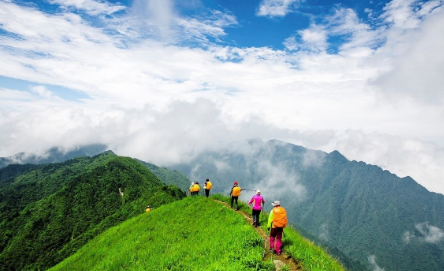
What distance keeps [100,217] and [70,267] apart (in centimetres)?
11030

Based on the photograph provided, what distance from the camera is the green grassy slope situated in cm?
1202

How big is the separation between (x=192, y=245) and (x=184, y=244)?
0.84 m

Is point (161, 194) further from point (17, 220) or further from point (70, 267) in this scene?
point (17, 220)

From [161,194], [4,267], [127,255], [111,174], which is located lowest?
[4,267]

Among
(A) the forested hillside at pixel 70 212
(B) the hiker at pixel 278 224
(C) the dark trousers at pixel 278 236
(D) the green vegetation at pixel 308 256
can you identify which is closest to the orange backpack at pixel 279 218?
(B) the hiker at pixel 278 224

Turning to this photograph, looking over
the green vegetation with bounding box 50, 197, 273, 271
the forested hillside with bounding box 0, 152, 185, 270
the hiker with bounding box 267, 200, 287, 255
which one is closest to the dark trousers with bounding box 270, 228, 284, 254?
the hiker with bounding box 267, 200, 287, 255

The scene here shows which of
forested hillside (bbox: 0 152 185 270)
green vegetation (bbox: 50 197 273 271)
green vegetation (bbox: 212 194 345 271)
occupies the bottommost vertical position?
forested hillside (bbox: 0 152 185 270)

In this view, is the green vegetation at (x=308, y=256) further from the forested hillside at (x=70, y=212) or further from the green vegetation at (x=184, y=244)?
the forested hillside at (x=70, y=212)

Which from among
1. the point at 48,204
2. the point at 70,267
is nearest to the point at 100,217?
the point at 48,204

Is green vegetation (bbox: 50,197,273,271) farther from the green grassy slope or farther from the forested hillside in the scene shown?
the forested hillside

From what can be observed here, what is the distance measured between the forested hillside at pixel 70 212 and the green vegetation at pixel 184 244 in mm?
59244

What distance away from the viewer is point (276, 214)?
505 inches

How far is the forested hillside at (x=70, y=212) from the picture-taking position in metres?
94.2

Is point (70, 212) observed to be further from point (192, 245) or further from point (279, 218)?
point (279, 218)
